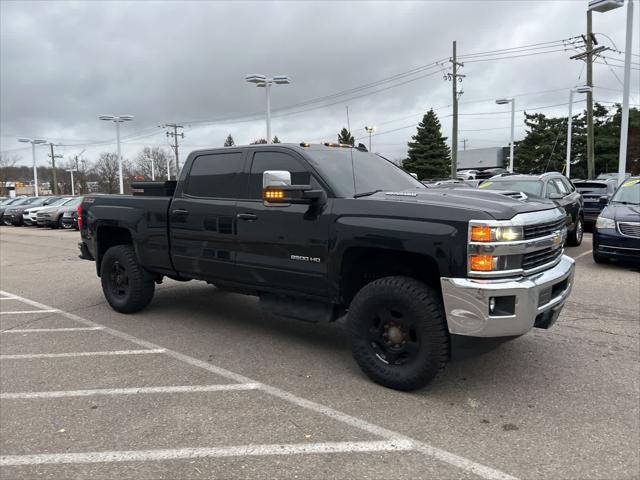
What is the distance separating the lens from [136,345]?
17.0 feet

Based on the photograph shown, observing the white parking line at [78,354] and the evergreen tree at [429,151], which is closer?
the white parking line at [78,354]

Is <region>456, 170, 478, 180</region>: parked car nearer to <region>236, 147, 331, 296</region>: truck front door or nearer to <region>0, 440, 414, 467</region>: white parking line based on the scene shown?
<region>236, 147, 331, 296</region>: truck front door

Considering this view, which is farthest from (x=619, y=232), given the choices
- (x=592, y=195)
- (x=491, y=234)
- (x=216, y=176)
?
(x=216, y=176)

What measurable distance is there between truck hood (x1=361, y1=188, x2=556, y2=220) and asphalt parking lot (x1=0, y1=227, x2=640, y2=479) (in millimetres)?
1056

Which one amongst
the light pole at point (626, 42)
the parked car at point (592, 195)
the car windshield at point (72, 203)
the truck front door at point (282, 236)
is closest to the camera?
the truck front door at point (282, 236)

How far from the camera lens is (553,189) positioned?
35.6 ft

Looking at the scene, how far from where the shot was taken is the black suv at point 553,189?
10375 mm

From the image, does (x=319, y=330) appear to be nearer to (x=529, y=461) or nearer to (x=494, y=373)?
(x=494, y=373)

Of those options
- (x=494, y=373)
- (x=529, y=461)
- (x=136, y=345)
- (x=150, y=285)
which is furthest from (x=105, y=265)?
(x=529, y=461)

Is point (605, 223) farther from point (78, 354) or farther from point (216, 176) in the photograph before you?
point (78, 354)

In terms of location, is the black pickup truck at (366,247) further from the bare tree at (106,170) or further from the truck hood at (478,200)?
the bare tree at (106,170)

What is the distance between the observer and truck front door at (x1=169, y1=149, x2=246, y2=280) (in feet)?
16.7

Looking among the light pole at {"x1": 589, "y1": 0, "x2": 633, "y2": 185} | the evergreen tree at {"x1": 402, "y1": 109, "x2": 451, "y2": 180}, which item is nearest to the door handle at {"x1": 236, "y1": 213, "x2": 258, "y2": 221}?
the light pole at {"x1": 589, "y1": 0, "x2": 633, "y2": 185}

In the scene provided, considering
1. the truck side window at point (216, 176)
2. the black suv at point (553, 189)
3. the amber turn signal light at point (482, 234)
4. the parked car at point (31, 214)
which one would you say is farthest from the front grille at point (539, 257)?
the parked car at point (31, 214)
